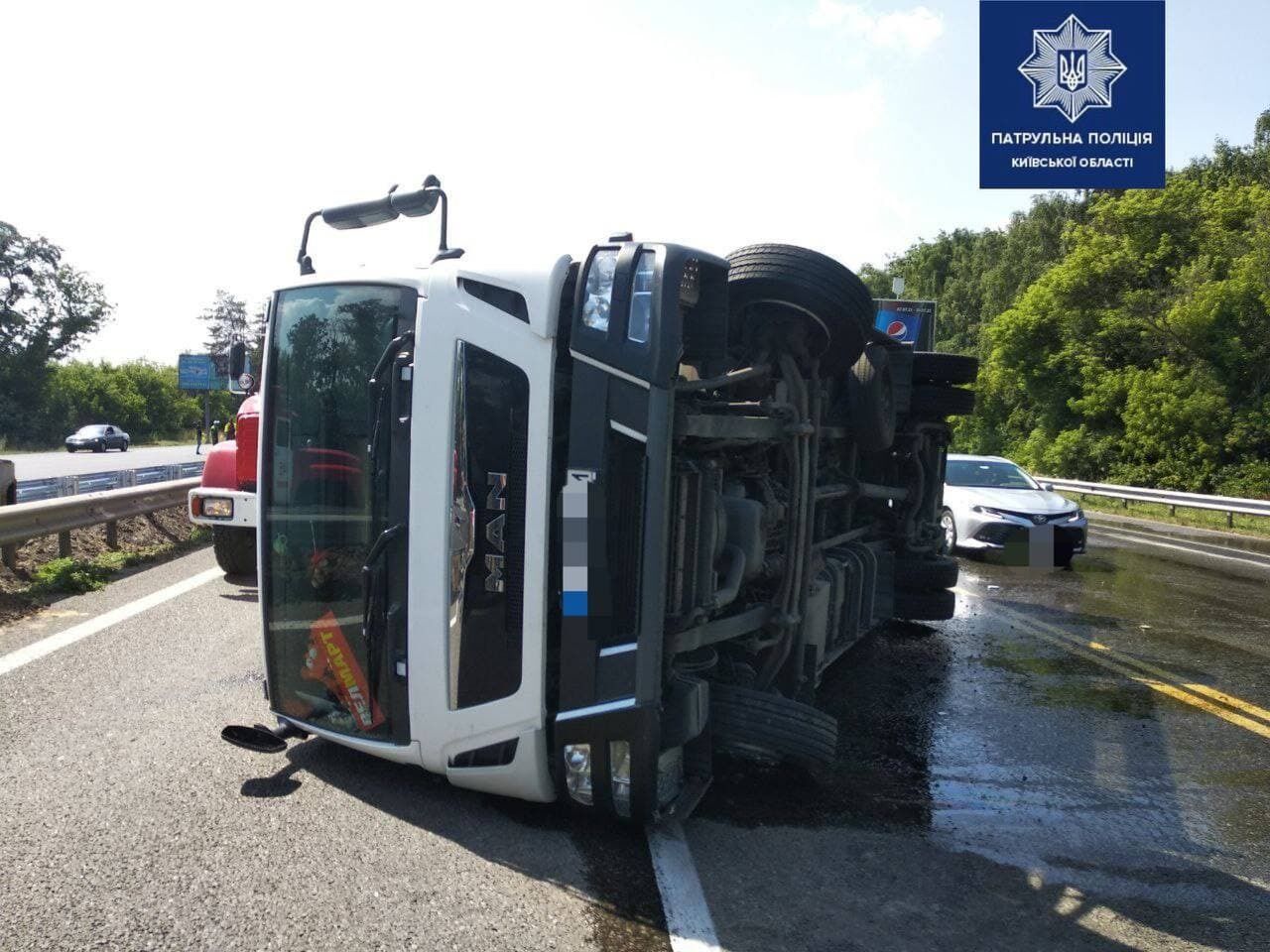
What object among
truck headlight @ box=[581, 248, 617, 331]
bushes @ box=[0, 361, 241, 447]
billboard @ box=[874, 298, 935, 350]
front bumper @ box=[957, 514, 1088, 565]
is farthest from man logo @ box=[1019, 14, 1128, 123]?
bushes @ box=[0, 361, 241, 447]

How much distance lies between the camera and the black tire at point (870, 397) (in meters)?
5.95

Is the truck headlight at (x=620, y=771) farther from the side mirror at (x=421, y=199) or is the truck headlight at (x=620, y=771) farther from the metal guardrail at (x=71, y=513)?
the metal guardrail at (x=71, y=513)

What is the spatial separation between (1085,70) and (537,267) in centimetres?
1413

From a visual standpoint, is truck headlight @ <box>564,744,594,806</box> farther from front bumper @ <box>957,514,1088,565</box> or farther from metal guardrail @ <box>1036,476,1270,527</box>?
metal guardrail @ <box>1036,476,1270,527</box>

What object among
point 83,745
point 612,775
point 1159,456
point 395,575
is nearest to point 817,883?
point 612,775

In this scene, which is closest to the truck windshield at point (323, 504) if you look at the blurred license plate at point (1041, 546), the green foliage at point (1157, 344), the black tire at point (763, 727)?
the black tire at point (763, 727)

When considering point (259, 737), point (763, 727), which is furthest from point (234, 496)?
point (763, 727)

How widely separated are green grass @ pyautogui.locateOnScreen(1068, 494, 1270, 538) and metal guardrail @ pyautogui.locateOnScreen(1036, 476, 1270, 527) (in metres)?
0.21

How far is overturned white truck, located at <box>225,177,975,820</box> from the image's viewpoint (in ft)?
11.9

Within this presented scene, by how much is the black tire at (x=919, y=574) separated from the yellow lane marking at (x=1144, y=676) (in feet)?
4.13

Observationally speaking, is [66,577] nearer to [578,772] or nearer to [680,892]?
[578,772]

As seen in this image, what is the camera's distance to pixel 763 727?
13.5 feet

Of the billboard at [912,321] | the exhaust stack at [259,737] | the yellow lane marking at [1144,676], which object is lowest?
the yellow lane marking at [1144,676]

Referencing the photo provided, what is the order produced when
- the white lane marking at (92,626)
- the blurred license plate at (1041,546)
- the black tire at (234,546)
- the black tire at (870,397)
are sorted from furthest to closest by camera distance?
→ the blurred license plate at (1041,546) < the black tire at (234,546) < the white lane marking at (92,626) < the black tire at (870,397)
